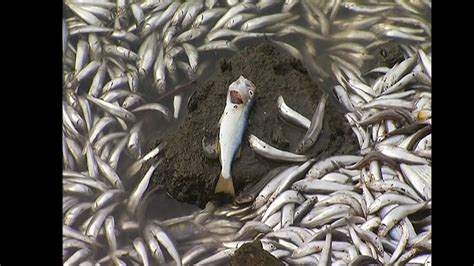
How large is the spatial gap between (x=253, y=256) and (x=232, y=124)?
417mm

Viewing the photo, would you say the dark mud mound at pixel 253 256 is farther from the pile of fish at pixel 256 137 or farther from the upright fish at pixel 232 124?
the upright fish at pixel 232 124

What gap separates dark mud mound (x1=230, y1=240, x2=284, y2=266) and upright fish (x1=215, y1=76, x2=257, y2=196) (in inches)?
6.9

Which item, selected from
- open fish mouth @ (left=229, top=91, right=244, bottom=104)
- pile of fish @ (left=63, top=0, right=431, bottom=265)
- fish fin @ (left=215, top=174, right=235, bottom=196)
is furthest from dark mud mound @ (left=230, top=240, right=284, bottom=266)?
open fish mouth @ (left=229, top=91, right=244, bottom=104)

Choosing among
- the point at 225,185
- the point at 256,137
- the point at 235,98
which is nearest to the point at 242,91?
the point at 235,98

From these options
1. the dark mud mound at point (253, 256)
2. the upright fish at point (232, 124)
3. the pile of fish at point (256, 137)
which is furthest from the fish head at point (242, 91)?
the dark mud mound at point (253, 256)

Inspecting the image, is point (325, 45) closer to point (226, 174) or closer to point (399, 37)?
point (399, 37)

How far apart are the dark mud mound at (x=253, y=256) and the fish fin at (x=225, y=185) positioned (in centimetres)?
17

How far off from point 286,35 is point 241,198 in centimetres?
54

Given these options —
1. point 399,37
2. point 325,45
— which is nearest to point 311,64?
point 325,45

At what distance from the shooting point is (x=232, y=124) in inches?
116

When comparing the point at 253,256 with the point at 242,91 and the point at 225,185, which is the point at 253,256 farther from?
the point at 242,91

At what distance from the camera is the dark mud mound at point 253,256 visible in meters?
2.86

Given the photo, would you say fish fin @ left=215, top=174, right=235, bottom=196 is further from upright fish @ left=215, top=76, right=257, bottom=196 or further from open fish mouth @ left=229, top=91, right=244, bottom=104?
open fish mouth @ left=229, top=91, right=244, bottom=104

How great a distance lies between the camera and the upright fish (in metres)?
2.92
